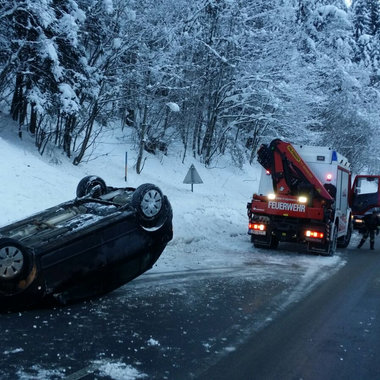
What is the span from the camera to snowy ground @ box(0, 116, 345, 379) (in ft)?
28.6

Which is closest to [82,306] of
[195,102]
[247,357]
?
[247,357]

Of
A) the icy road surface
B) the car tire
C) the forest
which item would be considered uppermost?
the forest

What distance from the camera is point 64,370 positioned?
13.4ft

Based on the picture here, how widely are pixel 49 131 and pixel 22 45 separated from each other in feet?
11.5

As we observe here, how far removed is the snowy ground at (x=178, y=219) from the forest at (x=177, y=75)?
1.25 metres

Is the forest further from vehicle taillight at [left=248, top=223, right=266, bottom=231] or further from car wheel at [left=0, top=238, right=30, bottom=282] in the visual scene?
car wheel at [left=0, top=238, right=30, bottom=282]

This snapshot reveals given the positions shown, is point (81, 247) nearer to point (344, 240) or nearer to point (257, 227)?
point (257, 227)

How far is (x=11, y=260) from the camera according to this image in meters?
5.30

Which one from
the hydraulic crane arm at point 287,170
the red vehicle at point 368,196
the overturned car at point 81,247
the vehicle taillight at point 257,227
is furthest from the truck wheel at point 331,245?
the overturned car at point 81,247

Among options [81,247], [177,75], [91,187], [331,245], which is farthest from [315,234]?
[177,75]

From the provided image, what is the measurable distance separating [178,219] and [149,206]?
22.4 ft

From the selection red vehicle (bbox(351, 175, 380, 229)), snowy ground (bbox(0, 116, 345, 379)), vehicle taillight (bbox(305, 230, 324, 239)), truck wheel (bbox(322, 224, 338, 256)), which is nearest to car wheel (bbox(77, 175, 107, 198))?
snowy ground (bbox(0, 116, 345, 379))

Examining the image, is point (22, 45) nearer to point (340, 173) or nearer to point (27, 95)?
point (27, 95)

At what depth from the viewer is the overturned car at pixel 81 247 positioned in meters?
5.43
